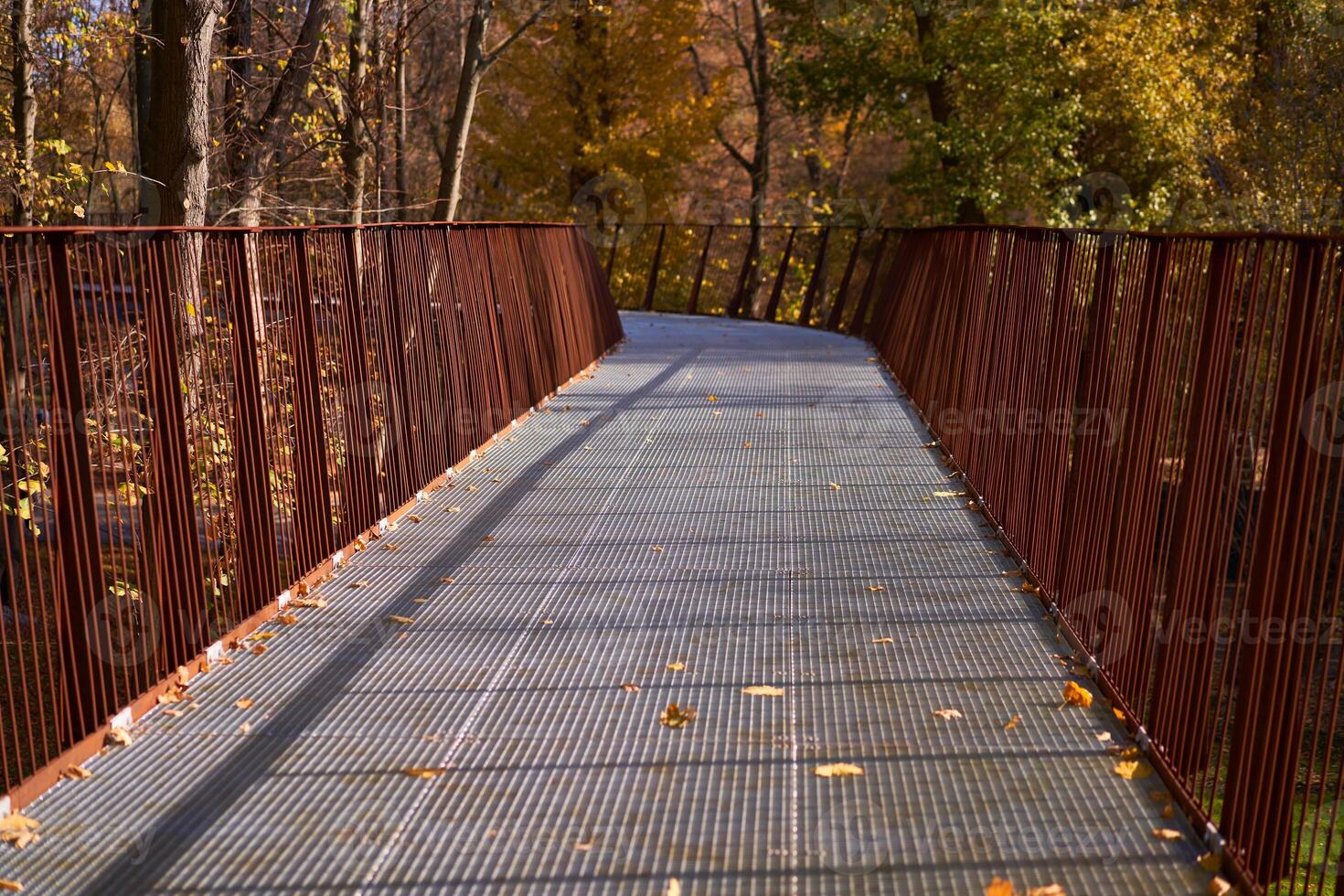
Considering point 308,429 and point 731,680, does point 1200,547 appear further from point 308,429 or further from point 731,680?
point 308,429

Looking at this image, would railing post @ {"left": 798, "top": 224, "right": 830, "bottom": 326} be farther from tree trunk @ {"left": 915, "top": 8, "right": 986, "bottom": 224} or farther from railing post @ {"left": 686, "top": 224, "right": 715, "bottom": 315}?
tree trunk @ {"left": 915, "top": 8, "right": 986, "bottom": 224}

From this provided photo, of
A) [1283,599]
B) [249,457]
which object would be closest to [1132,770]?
[1283,599]

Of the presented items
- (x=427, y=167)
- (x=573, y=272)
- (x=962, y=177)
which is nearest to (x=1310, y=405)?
(x=573, y=272)

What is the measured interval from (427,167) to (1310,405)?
3666 cm

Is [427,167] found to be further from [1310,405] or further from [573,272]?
[1310,405]

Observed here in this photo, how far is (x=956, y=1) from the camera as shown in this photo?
26.9 m

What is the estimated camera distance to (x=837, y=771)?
13.3ft

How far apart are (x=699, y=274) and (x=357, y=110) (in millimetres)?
12453

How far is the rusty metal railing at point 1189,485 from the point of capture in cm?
326

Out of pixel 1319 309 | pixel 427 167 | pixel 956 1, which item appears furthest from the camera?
pixel 427 167

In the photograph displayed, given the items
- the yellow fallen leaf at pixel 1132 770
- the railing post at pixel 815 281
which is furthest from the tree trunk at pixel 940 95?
the yellow fallen leaf at pixel 1132 770

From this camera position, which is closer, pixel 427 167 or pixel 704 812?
pixel 704 812

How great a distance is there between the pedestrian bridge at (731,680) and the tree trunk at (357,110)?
7119 mm

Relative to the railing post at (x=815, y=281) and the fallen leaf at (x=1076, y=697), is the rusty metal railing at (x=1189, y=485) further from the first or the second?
the railing post at (x=815, y=281)
